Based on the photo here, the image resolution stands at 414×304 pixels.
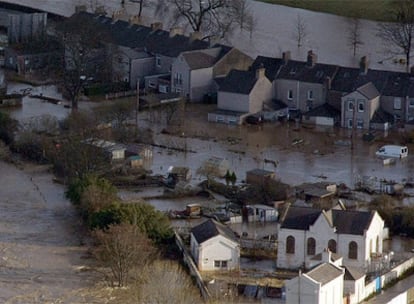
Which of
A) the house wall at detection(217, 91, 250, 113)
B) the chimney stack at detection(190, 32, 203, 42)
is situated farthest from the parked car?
the chimney stack at detection(190, 32, 203, 42)

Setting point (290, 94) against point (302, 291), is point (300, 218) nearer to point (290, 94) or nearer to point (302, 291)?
point (302, 291)

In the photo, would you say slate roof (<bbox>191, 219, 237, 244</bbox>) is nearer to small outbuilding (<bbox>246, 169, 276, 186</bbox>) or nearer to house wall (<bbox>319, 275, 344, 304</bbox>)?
house wall (<bbox>319, 275, 344, 304</bbox>)

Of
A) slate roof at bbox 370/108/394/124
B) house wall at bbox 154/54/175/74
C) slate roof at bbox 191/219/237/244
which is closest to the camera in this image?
slate roof at bbox 191/219/237/244

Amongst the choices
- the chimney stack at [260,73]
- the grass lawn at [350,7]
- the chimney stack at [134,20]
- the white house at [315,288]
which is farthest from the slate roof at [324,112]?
the white house at [315,288]

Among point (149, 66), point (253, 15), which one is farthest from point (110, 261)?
point (253, 15)

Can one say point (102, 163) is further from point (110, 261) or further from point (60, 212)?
point (110, 261)

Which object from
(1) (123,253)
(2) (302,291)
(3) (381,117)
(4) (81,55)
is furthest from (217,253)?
(4) (81,55)

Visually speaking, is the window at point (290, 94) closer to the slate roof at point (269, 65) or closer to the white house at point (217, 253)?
the slate roof at point (269, 65)

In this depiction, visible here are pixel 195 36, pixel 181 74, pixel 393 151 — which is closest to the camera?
pixel 393 151
